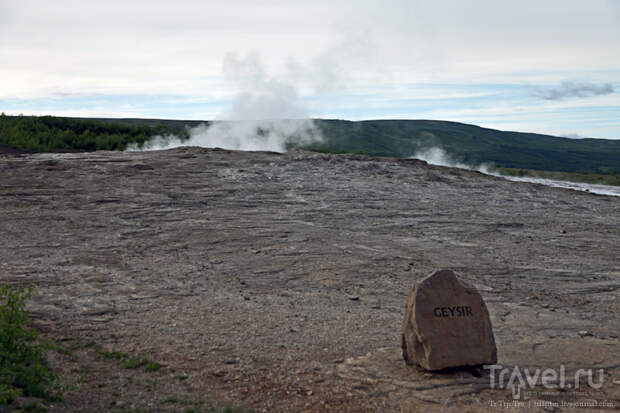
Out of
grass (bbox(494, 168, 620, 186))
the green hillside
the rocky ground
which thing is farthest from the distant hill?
the rocky ground

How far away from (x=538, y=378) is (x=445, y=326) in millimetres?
1035

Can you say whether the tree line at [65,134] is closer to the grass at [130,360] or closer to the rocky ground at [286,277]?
the rocky ground at [286,277]

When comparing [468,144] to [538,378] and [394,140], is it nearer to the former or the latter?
[394,140]

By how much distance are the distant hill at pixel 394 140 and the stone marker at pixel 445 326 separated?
24896mm

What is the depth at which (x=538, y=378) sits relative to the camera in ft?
19.5

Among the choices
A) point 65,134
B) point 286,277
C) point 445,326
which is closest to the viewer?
point 445,326

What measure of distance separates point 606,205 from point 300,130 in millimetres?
37098

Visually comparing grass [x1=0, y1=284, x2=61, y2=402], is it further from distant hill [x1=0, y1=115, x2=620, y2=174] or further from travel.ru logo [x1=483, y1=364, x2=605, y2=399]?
distant hill [x1=0, y1=115, x2=620, y2=174]

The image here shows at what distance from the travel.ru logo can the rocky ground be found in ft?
0.23

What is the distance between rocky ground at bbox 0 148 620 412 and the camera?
18.7 ft

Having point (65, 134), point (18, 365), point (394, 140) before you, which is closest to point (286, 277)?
point (18, 365)

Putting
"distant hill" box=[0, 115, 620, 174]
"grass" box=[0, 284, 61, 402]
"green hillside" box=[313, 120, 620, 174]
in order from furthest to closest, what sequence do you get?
"green hillside" box=[313, 120, 620, 174]
"distant hill" box=[0, 115, 620, 174]
"grass" box=[0, 284, 61, 402]

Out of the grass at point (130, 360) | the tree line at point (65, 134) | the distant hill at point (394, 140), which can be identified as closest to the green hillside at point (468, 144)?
the distant hill at point (394, 140)

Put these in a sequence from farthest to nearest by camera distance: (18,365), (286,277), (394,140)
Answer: (394,140), (286,277), (18,365)
